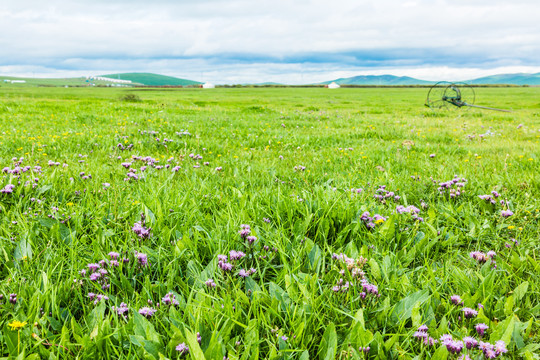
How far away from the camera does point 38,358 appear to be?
69.8 inches

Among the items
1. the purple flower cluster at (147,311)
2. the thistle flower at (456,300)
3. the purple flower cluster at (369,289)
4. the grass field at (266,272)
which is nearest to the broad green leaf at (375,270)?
the grass field at (266,272)

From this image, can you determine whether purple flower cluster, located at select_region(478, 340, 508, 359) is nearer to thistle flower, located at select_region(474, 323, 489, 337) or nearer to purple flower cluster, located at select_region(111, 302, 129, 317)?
thistle flower, located at select_region(474, 323, 489, 337)

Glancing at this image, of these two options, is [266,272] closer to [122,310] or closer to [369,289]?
[369,289]

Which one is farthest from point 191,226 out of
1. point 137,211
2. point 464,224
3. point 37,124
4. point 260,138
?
point 37,124

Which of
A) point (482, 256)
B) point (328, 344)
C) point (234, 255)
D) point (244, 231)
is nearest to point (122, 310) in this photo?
point (234, 255)

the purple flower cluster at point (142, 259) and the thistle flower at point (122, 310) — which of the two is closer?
the thistle flower at point (122, 310)

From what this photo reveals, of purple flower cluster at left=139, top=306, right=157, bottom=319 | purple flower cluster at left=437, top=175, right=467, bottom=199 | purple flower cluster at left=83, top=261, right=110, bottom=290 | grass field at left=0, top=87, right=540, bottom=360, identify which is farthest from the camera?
purple flower cluster at left=437, top=175, right=467, bottom=199

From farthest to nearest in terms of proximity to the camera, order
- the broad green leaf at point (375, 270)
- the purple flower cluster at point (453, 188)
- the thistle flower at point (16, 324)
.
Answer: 1. the purple flower cluster at point (453, 188)
2. the broad green leaf at point (375, 270)
3. the thistle flower at point (16, 324)

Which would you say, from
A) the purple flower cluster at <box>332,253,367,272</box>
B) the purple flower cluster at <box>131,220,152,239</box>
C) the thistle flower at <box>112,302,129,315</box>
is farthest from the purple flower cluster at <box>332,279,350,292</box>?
the purple flower cluster at <box>131,220,152,239</box>

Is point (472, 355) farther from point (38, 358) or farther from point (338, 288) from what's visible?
point (38, 358)

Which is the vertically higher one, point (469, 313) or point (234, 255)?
point (234, 255)

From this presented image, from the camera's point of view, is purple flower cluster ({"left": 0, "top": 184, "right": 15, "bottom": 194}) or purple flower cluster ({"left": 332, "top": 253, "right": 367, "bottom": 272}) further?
purple flower cluster ({"left": 0, "top": 184, "right": 15, "bottom": 194})

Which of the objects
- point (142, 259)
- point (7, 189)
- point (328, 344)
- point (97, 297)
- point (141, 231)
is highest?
point (7, 189)

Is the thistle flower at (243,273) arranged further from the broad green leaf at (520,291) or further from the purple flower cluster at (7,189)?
the purple flower cluster at (7,189)
